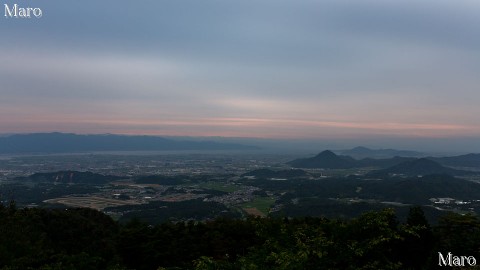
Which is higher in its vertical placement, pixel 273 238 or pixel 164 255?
pixel 273 238

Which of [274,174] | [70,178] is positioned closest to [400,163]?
[274,174]

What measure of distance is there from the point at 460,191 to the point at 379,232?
3330 inches

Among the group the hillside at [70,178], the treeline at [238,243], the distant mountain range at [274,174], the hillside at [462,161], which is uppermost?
the treeline at [238,243]

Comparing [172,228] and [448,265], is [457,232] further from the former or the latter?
[172,228]

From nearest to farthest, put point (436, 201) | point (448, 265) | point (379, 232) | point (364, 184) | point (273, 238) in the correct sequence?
1. point (379, 232)
2. point (273, 238)
3. point (448, 265)
4. point (436, 201)
5. point (364, 184)

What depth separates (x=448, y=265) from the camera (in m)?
11.9

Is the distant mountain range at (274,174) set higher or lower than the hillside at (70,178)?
lower

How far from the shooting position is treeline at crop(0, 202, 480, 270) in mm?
8734

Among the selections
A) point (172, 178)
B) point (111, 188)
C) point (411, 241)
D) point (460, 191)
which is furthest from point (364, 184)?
point (411, 241)

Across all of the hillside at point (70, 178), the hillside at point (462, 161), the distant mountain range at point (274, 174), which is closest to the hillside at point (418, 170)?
the distant mountain range at point (274, 174)

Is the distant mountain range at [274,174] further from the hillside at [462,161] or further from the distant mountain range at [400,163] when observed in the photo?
the hillside at [462,161]

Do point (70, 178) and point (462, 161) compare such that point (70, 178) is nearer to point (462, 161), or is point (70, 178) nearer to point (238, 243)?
point (238, 243)

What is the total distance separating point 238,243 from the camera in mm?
20859

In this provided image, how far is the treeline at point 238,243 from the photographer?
28.7 ft
